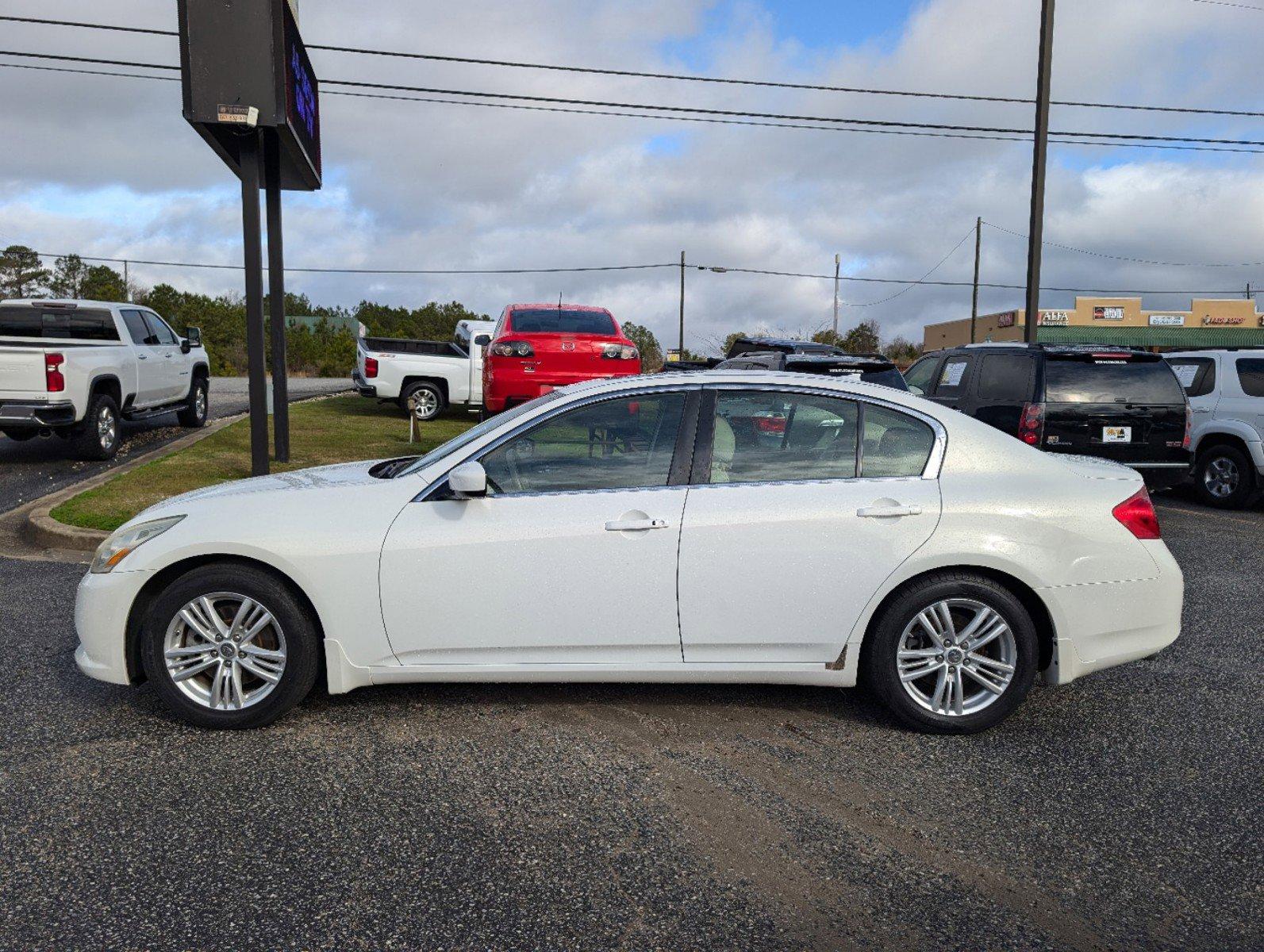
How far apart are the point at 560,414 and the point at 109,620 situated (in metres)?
2.10

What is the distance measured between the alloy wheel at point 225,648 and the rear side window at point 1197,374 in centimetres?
1082

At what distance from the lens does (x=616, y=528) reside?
4.18 m

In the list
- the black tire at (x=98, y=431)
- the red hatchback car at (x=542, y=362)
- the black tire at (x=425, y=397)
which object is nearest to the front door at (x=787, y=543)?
the red hatchback car at (x=542, y=362)

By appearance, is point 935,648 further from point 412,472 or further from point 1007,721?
point 412,472

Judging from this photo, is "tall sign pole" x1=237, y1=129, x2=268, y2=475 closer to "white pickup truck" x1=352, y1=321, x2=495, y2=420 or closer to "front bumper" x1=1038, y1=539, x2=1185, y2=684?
"front bumper" x1=1038, y1=539, x2=1185, y2=684

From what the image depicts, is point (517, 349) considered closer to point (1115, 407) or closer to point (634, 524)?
point (1115, 407)

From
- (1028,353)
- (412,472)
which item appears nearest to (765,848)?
(412,472)

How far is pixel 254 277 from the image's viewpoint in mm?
10367

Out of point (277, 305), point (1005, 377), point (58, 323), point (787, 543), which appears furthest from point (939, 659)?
point (58, 323)

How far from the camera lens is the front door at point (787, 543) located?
4.20 m

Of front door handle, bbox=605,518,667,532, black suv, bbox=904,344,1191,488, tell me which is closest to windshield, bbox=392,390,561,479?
front door handle, bbox=605,518,667,532

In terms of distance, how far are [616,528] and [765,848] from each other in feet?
4.64

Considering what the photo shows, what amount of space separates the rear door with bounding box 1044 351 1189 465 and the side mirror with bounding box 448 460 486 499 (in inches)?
269

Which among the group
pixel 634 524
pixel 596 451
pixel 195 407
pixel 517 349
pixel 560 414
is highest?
pixel 517 349
